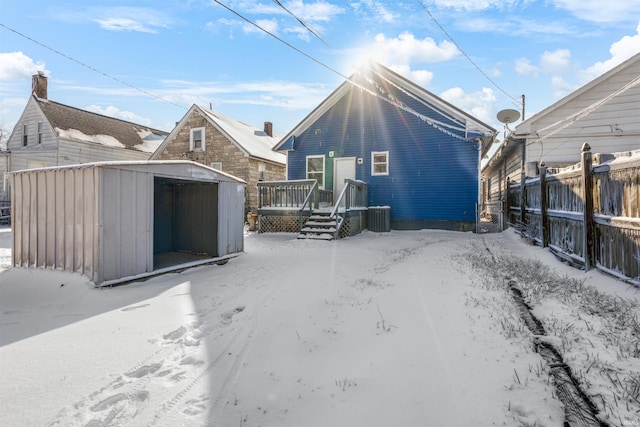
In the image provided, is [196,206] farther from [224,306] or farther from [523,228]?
[523,228]

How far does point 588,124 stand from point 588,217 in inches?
358

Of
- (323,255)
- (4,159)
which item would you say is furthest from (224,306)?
(4,159)

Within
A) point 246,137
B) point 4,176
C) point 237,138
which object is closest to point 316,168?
point 237,138

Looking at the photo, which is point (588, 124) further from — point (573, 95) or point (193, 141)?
point (193, 141)

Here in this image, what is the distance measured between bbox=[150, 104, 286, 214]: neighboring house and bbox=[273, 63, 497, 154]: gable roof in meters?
3.40

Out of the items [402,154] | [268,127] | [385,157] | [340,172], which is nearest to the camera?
[402,154]

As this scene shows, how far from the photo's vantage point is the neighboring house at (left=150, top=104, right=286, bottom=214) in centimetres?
1908

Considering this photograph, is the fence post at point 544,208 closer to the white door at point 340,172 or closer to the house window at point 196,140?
the white door at point 340,172

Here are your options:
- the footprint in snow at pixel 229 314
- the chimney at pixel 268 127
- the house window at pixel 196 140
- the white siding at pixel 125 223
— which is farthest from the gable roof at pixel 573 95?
the chimney at pixel 268 127

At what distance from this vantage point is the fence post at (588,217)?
5246mm

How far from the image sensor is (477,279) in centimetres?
523

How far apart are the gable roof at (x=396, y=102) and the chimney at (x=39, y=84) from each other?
18.1m

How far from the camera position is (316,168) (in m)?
16.0

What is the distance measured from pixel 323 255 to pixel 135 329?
4.87 metres
